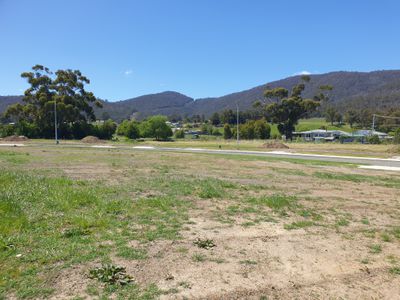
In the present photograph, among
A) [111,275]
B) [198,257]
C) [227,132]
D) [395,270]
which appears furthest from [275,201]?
[227,132]

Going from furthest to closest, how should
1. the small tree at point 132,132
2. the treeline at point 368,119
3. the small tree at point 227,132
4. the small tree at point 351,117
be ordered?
1. the small tree at point 351,117
2. the treeline at point 368,119
3. the small tree at point 227,132
4. the small tree at point 132,132

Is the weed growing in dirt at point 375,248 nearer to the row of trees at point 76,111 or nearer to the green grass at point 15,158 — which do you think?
the green grass at point 15,158

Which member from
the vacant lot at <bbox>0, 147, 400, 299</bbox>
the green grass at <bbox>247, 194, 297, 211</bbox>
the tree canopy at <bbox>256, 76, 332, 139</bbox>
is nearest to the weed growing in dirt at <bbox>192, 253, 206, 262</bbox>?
the vacant lot at <bbox>0, 147, 400, 299</bbox>

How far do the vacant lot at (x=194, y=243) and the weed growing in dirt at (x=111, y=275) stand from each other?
3.3 inches

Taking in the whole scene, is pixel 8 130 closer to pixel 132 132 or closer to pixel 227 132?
pixel 132 132

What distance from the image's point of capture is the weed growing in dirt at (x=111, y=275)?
4522mm

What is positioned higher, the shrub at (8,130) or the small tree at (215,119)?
the small tree at (215,119)

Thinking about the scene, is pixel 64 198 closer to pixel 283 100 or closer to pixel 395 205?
pixel 395 205

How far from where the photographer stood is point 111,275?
464cm

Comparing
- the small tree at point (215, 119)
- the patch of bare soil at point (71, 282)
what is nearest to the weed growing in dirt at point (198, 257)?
the patch of bare soil at point (71, 282)

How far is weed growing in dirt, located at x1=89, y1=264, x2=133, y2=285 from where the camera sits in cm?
452

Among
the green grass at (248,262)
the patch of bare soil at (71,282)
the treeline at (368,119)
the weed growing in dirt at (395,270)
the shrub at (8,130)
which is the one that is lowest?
the weed growing in dirt at (395,270)

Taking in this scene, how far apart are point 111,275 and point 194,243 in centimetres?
185

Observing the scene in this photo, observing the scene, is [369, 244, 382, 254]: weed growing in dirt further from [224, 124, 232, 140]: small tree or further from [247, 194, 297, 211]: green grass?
[224, 124, 232, 140]: small tree
